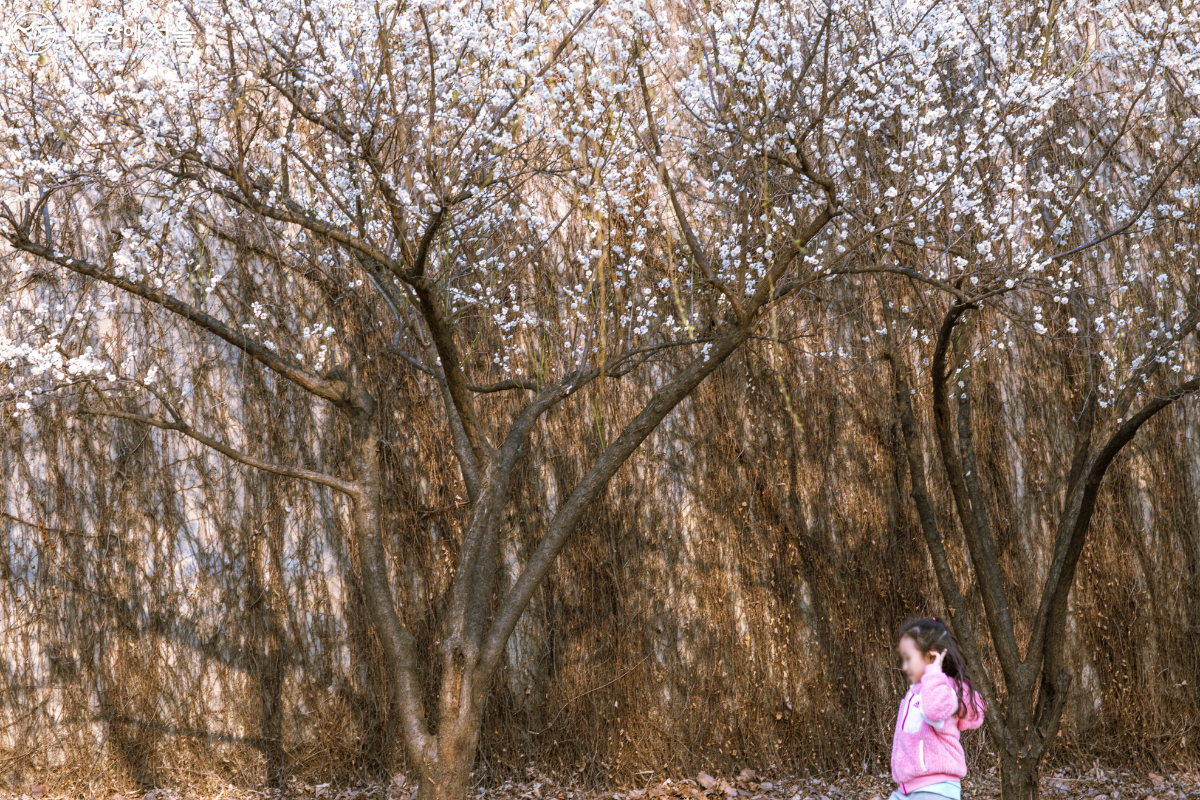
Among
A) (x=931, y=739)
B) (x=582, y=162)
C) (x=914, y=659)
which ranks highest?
(x=582, y=162)

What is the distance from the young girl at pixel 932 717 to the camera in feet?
7.80

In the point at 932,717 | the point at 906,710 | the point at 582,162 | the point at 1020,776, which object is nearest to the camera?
the point at 932,717

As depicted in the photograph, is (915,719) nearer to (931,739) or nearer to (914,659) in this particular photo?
(931,739)

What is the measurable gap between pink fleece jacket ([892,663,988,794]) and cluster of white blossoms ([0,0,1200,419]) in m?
1.29

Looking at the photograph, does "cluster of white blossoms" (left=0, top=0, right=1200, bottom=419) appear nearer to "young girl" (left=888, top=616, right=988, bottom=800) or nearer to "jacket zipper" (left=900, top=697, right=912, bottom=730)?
"young girl" (left=888, top=616, right=988, bottom=800)

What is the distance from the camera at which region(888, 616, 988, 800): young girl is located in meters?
2.38

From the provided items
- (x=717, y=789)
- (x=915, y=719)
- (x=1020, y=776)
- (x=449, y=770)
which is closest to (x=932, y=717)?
(x=915, y=719)

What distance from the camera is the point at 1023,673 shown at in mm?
3408

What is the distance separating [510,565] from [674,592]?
0.87 m

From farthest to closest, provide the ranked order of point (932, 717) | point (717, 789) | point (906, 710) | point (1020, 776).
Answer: point (717, 789)
point (1020, 776)
point (906, 710)
point (932, 717)

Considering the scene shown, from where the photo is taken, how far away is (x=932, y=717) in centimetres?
238

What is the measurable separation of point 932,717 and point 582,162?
2169 millimetres

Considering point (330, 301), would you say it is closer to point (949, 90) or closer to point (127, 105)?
point (127, 105)

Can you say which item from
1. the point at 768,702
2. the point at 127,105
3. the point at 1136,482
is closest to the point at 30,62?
the point at 127,105
